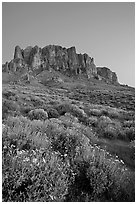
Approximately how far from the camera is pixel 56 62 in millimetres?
182875

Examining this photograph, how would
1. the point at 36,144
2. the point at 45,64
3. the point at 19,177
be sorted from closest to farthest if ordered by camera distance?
the point at 19,177 < the point at 36,144 < the point at 45,64

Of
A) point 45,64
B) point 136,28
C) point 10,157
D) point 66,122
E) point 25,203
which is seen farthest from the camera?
point 45,64

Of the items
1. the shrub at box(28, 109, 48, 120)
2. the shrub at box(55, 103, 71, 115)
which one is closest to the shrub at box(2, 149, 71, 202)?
the shrub at box(28, 109, 48, 120)

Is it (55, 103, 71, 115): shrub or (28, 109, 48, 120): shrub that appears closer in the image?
(28, 109, 48, 120): shrub

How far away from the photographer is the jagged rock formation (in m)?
162

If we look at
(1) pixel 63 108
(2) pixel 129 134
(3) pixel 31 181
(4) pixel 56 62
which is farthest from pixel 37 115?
(4) pixel 56 62

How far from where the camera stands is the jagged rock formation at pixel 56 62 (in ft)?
531

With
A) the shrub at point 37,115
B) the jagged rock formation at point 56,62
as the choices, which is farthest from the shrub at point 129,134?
the jagged rock formation at point 56,62

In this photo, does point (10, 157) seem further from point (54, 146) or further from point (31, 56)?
point (31, 56)

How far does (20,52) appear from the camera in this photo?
609ft

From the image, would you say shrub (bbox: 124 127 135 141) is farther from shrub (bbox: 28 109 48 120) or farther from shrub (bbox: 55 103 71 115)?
shrub (bbox: 55 103 71 115)

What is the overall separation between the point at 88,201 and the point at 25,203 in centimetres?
112

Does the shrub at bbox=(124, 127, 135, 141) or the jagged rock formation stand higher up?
the jagged rock formation

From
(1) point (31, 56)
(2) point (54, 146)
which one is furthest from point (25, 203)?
(1) point (31, 56)
